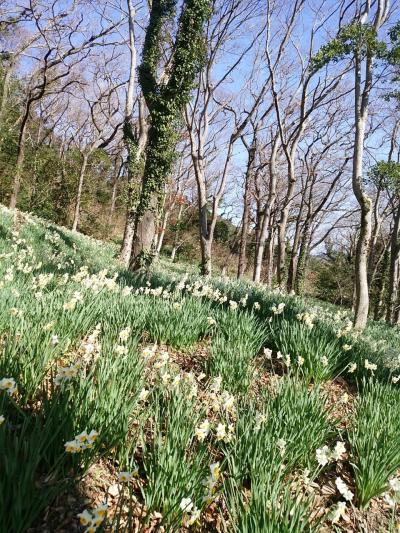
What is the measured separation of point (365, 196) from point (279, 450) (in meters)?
7.41

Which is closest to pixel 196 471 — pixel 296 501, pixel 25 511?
pixel 296 501

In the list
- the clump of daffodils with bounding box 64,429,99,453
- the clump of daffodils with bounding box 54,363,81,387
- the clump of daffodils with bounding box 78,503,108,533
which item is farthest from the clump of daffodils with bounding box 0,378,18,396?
the clump of daffodils with bounding box 78,503,108,533

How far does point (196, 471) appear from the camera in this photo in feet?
5.77

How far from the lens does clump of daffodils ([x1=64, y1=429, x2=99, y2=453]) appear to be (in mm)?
1441

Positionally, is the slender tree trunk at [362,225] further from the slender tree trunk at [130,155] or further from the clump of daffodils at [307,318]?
the slender tree trunk at [130,155]

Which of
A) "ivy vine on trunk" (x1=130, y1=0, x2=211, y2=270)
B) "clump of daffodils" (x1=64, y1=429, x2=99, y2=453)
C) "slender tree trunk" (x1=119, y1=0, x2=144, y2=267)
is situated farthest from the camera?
"slender tree trunk" (x1=119, y1=0, x2=144, y2=267)

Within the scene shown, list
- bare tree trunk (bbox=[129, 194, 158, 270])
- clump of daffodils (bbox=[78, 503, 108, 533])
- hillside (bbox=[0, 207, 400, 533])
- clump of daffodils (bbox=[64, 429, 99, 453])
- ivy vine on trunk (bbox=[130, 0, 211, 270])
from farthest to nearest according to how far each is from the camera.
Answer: ivy vine on trunk (bbox=[130, 0, 211, 270]) → bare tree trunk (bbox=[129, 194, 158, 270]) → hillside (bbox=[0, 207, 400, 533]) → clump of daffodils (bbox=[64, 429, 99, 453]) → clump of daffodils (bbox=[78, 503, 108, 533])

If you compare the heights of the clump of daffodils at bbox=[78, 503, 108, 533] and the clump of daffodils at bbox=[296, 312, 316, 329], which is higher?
the clump of daffodils at bbox=[296, 312, 316, 329]

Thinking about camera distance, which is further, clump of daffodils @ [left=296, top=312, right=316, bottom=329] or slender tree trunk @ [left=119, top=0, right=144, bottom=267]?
slender tree trunk @ [left=119, top=0, right=144, bottom=267]

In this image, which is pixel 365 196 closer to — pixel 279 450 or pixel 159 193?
pixel 159 193

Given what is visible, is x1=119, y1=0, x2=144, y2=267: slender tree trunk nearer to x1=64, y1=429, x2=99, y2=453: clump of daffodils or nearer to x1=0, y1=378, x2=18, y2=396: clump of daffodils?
x1=0, y1=378, x2=18, y2=396: clump of daffodils

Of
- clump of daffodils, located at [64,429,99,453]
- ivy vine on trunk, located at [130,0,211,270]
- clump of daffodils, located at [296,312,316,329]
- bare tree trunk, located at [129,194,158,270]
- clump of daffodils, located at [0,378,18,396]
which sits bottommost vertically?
clump of daffodils, located at [64,429,99,453]

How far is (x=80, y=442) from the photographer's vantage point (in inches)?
59.2

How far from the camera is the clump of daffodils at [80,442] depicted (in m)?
1.44
